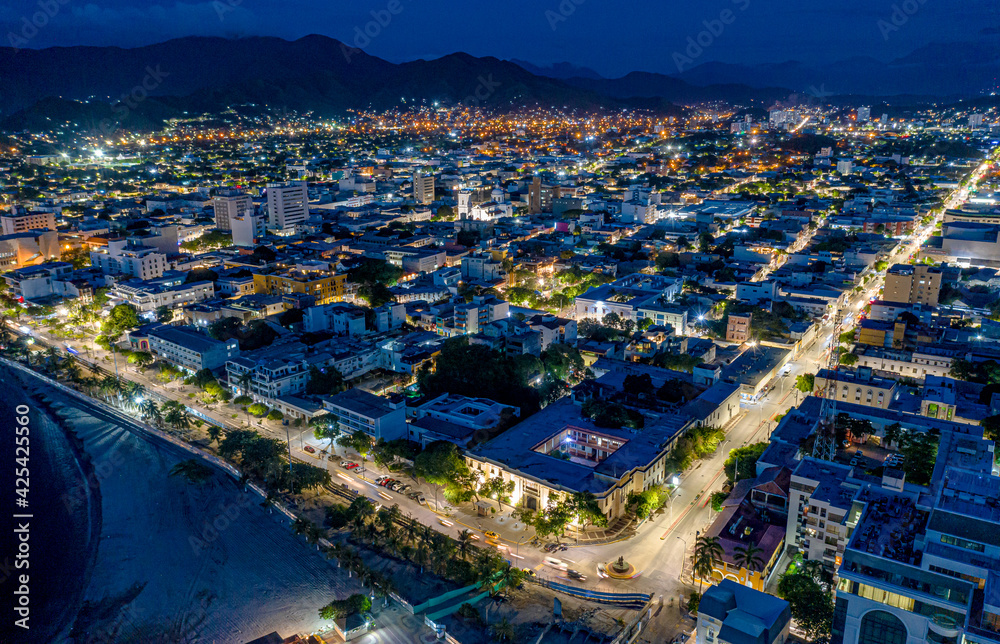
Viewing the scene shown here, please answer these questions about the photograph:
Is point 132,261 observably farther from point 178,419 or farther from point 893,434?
point 893,434

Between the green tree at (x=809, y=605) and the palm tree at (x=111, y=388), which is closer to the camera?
the green tree at (x=809, y=605)

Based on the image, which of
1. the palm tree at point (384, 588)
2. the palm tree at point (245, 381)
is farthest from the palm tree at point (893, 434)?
the palm tree at point (245, 381)

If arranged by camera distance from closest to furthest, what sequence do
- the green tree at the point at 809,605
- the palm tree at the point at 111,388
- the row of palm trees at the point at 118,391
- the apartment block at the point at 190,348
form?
the green tree at the point at 809,605 → the row of palm trees at the point at 118,391 → the palm tree at the point at 111,388 → the apartment block at the point at 190,348

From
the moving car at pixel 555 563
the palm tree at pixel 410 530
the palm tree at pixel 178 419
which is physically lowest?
the moving car at pixel 555 563

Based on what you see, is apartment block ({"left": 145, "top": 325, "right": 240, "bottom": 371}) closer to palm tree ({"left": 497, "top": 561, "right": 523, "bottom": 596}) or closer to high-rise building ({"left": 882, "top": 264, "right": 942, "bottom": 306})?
palm tree ({"left": 497, "top": 561, "right": 523, "bottom": 596})

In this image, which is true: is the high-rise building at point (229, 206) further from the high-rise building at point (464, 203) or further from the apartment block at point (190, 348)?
the apartment block at point (190, 348)

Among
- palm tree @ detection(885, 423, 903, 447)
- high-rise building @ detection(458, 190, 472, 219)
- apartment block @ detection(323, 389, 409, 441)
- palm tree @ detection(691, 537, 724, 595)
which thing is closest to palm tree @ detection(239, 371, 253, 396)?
apartment block @ detection(323, 389, 409, 441)

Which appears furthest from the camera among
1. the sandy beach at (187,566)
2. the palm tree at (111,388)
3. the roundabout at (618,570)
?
the palm tree at (111,388)

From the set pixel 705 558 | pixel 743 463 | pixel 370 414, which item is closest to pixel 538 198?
pixel 370 414
